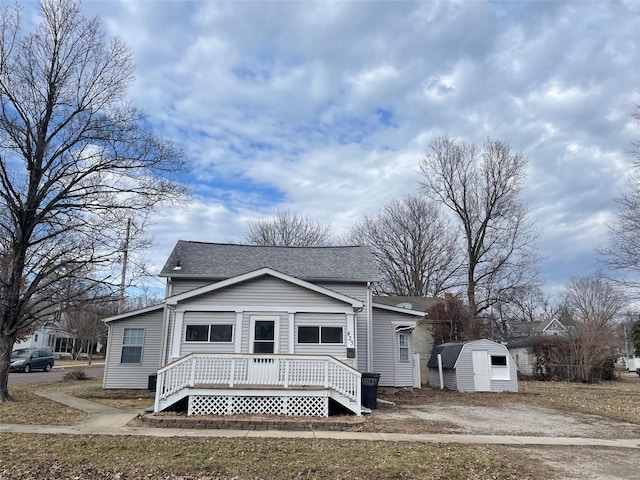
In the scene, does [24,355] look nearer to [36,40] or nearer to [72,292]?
[72,292]

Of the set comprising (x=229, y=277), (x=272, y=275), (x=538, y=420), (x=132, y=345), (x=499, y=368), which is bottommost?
(x=538, y=420)

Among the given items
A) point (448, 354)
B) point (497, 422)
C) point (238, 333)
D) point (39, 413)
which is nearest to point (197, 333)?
point (238, 333)

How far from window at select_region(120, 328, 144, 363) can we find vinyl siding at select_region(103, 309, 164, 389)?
12 cm

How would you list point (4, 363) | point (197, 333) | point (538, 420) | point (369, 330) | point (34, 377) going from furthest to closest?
1. point (34, 377)
2. point (369, 330)
3. point (197, 333)
4. point (4, 363)
5. point (538, 420)

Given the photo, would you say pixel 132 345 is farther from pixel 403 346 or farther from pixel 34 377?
pixel 34 377

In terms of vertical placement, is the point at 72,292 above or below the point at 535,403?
above

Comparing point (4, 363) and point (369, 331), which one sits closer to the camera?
point (4, 363)

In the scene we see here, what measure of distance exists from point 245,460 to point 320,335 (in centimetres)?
712

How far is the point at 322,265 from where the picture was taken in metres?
19.7

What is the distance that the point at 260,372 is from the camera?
12148mm

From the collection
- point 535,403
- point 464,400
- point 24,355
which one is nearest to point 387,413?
point 464,400

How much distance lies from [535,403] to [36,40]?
2085 centimetres

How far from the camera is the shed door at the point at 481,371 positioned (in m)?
20.2

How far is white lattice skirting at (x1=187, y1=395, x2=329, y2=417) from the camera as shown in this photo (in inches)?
457
